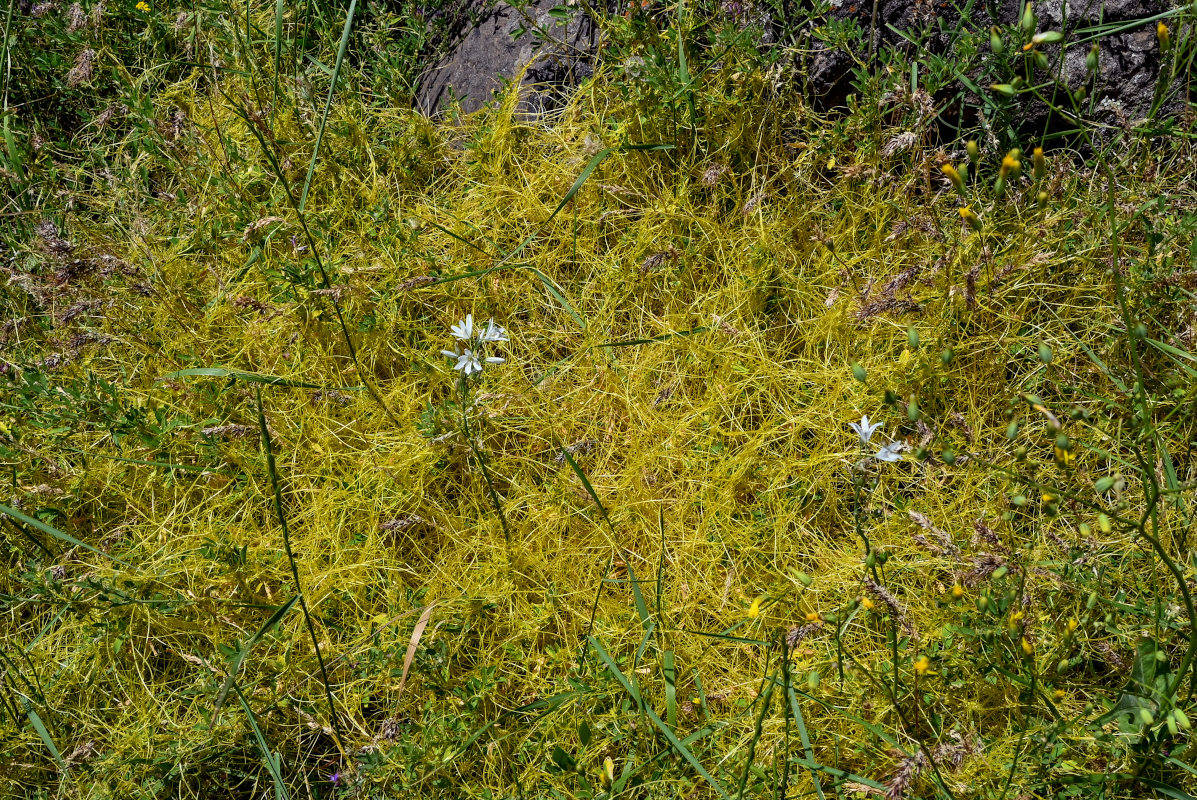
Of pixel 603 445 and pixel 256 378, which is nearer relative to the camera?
pixel 256 378

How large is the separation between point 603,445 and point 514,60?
159cm

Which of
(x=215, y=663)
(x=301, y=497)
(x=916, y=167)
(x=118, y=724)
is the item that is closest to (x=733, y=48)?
(x=916, y=167)

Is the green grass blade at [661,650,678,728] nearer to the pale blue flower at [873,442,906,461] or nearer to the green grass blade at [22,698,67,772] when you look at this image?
the pale blue flower at [873,442,906,461]

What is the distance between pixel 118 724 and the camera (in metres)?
2.20

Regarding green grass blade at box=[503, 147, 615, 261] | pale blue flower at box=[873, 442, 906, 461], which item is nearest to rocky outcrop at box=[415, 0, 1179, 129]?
green grass blade at box=[503, 147, 615, 261]

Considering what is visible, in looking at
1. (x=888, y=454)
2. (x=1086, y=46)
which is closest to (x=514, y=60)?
(x=1086, y=46)

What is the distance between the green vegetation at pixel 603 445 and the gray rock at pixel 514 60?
0.49 ft

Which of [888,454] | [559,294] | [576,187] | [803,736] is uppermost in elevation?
[576,187]

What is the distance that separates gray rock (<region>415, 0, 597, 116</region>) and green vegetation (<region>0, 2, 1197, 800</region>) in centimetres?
15

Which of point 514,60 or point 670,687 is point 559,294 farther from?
point 514,60

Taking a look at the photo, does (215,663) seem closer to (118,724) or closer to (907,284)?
(118,724)

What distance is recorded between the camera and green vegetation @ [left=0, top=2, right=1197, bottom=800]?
6.38ft

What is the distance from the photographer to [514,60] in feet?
10.3

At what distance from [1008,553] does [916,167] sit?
114cm
